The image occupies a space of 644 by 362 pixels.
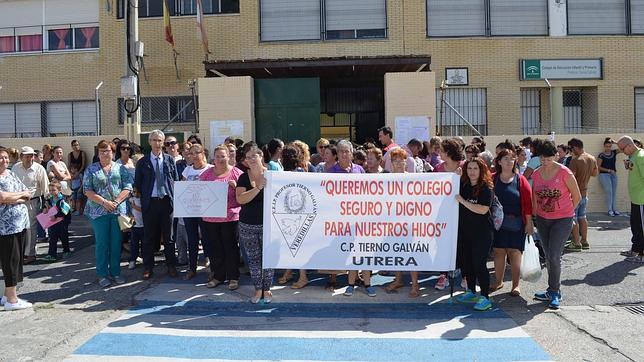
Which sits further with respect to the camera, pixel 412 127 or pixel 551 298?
pixel 412 127

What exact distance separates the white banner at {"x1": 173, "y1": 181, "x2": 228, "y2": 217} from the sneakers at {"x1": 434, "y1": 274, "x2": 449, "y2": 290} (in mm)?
2932

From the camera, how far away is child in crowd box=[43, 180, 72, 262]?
8.84 meters

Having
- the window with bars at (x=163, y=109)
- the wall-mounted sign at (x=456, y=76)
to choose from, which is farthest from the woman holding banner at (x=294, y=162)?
the window with bars at (x=163, y=109)

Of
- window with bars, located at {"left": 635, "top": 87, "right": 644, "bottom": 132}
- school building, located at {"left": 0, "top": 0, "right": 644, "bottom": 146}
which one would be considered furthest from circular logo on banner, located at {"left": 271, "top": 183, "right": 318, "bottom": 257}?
window with bars, located at {"left": 635, "top": 87, "right": 644, "bottom": 132}

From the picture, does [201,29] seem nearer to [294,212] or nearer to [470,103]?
[470,103]

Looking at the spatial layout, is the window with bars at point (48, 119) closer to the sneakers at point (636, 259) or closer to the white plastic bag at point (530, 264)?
the white plastic bag at point (530, 264)

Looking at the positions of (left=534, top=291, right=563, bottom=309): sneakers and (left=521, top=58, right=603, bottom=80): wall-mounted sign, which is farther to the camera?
(left=521, top=58, right=603, bottom=80): wall-mounted sign

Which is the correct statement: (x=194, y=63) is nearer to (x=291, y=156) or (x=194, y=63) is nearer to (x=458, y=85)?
(x=458, y=85)

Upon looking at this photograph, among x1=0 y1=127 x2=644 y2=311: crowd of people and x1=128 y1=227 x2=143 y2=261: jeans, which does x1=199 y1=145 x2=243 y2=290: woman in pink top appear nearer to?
x1=0 y1=127 x2=644 y2=311: crowd of people

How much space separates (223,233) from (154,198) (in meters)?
1.24

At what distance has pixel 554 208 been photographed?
6.43 meters

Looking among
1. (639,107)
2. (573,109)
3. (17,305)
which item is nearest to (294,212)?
(17,305)

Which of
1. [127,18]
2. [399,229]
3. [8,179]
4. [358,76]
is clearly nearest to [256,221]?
[399,229]

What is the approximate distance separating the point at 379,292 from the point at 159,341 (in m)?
2.87
